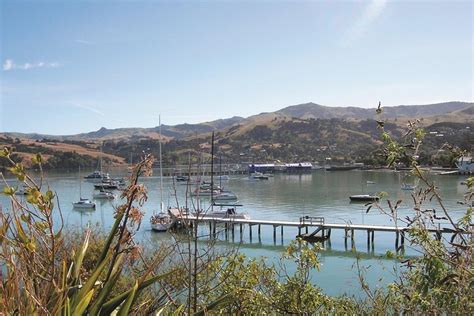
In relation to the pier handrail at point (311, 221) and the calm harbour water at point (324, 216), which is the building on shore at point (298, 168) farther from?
the pier handrail at point (311, 221)

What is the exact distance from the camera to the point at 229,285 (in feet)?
16.6

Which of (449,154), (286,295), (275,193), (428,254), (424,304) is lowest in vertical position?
(275,193)

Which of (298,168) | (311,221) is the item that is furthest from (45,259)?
(298,168)

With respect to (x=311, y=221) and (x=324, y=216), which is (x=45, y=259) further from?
(x=324, y=216)

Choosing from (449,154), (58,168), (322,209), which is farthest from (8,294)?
(58,168)

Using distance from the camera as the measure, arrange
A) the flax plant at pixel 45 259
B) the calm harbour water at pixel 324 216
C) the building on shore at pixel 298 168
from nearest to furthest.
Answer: the flax plant at pixel 45 259 < the calm harbour water at pixel 324 216 < the building on shore at pixel 298 168

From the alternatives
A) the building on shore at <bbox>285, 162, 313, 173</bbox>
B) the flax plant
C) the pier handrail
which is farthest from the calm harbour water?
the building on shore at <bbox>285, 162, 313, 173</bbox>

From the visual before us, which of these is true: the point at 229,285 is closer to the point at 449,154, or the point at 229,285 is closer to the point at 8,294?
the point at 449,154

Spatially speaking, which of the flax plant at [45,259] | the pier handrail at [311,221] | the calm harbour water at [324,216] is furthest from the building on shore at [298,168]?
the flax plant at [45,259]

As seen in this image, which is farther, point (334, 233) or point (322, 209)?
point (322, 209)

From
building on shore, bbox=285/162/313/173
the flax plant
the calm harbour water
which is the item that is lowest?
the calm harbour water

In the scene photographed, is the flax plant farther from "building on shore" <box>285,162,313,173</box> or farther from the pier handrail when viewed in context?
"building on shore" <box>285,162,313,173</box>

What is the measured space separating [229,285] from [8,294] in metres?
3.66

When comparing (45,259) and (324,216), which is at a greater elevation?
(45,259)
